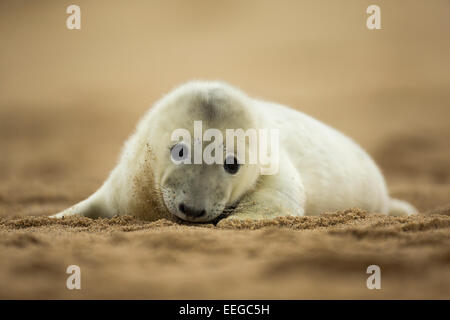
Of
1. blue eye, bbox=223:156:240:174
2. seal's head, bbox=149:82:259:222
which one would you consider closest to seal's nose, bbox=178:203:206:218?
seal's head, bbox=149:82:259:222

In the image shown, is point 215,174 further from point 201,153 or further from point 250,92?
point 250,92

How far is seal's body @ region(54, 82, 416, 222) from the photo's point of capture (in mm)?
3709

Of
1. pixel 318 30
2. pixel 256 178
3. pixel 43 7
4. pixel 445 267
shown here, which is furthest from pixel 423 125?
pixel 43 7

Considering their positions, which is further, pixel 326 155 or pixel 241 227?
pixel 326 155

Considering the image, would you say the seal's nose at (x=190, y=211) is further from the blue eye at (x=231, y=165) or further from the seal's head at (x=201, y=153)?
the blue eye at (x=231, y=165)

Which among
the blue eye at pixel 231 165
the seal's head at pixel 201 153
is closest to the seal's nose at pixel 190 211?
the seal's head at pixel 201 153

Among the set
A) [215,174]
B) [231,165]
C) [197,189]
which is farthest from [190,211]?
[231,165]

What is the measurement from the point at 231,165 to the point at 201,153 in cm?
27

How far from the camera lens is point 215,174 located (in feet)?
12.3

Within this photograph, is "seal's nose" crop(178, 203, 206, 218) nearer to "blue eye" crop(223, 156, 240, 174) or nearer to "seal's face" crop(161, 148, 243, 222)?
"seal's face" crop(161, 148, 243, 222)

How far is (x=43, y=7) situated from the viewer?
21219mm

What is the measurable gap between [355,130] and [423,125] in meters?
1.53

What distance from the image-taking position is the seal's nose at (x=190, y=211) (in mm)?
3592
